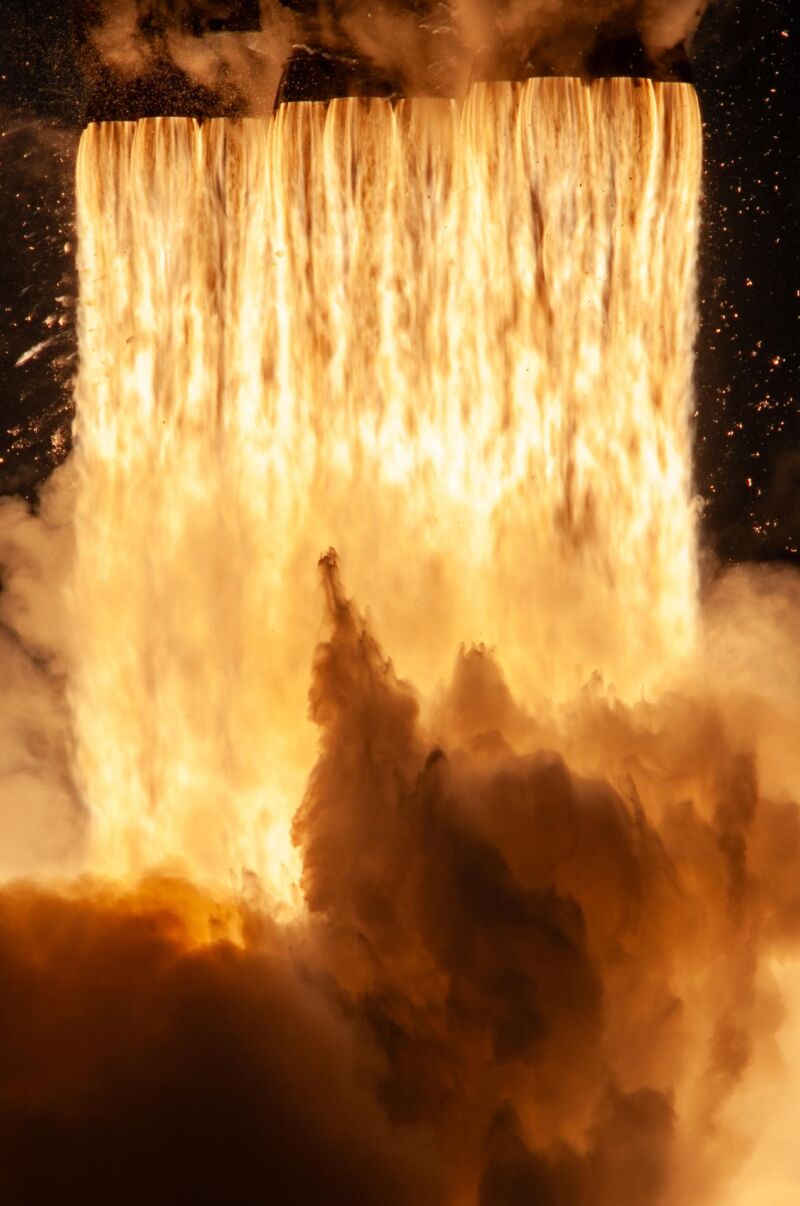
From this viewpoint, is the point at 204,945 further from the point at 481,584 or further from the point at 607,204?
the point at 607,204

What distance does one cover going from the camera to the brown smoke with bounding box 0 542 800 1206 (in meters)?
10.9

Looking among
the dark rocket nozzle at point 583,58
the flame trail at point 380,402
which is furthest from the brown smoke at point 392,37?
the flame trail at point 380,402

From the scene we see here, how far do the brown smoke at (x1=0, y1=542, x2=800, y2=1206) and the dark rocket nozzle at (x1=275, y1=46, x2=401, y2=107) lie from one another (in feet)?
10.9

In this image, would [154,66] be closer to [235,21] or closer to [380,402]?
[235,21]

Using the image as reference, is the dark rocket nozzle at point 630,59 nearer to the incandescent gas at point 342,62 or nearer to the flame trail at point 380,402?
the incandescent gas at point 342,62

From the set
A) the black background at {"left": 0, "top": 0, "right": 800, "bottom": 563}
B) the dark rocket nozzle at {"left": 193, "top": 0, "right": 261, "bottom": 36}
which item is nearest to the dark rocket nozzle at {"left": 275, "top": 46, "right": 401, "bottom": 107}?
the dark rocket nozzle at {"left": 193, "top": 0, "right": 261, "bottom": 36}

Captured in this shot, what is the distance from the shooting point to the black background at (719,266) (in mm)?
14578

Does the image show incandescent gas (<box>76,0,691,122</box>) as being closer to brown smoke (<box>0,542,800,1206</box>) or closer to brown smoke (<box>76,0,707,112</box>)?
brown smoke (<box>76,0,707,112</box>)

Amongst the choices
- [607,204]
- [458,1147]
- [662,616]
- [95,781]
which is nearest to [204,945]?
[458,1147]

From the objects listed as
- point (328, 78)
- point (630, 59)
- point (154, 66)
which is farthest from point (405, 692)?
point (154, 66)

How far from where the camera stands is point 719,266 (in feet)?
48.5

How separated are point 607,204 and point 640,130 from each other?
0.56 meters

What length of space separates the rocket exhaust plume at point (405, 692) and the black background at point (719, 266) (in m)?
0.81

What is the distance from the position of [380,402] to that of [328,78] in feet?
7.56
